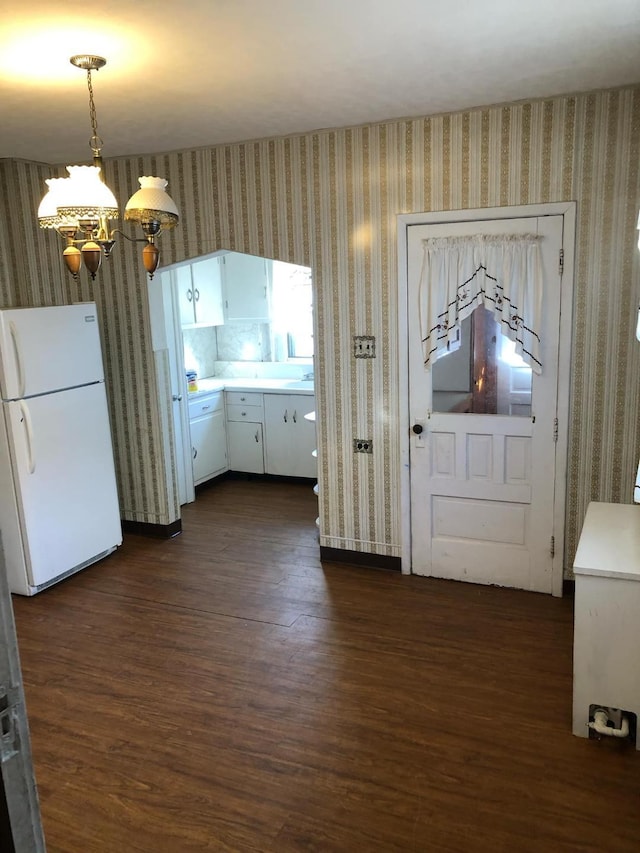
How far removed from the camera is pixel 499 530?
4.16 meters

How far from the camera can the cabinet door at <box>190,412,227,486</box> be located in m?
6.22

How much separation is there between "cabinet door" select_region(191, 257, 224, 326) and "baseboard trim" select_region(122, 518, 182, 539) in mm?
1947

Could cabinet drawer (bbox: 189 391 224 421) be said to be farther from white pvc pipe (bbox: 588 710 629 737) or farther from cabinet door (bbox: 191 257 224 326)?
white pvc pipe (bbox: 588 710 629 737)

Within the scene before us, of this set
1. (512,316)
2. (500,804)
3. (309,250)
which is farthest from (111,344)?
(500,804)

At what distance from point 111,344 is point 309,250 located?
178 cm

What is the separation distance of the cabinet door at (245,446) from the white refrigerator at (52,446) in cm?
192

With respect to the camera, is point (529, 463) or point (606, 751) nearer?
point (606, 751)

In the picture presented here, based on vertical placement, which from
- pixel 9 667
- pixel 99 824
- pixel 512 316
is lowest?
pixel 99 824

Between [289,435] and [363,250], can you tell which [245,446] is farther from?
[363,250]

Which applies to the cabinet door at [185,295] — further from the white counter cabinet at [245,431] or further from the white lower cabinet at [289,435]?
the white lower cabinet at [289,435]

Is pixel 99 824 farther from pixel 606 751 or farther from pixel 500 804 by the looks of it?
pixel 606 751

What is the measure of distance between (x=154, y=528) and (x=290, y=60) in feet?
11.7

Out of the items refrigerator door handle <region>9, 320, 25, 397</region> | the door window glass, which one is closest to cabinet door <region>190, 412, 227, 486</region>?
refrigerator door handle <region>9, 320, 25, 397</region>

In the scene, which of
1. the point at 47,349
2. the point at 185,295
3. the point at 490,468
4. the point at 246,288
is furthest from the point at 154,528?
the point at 490,468
